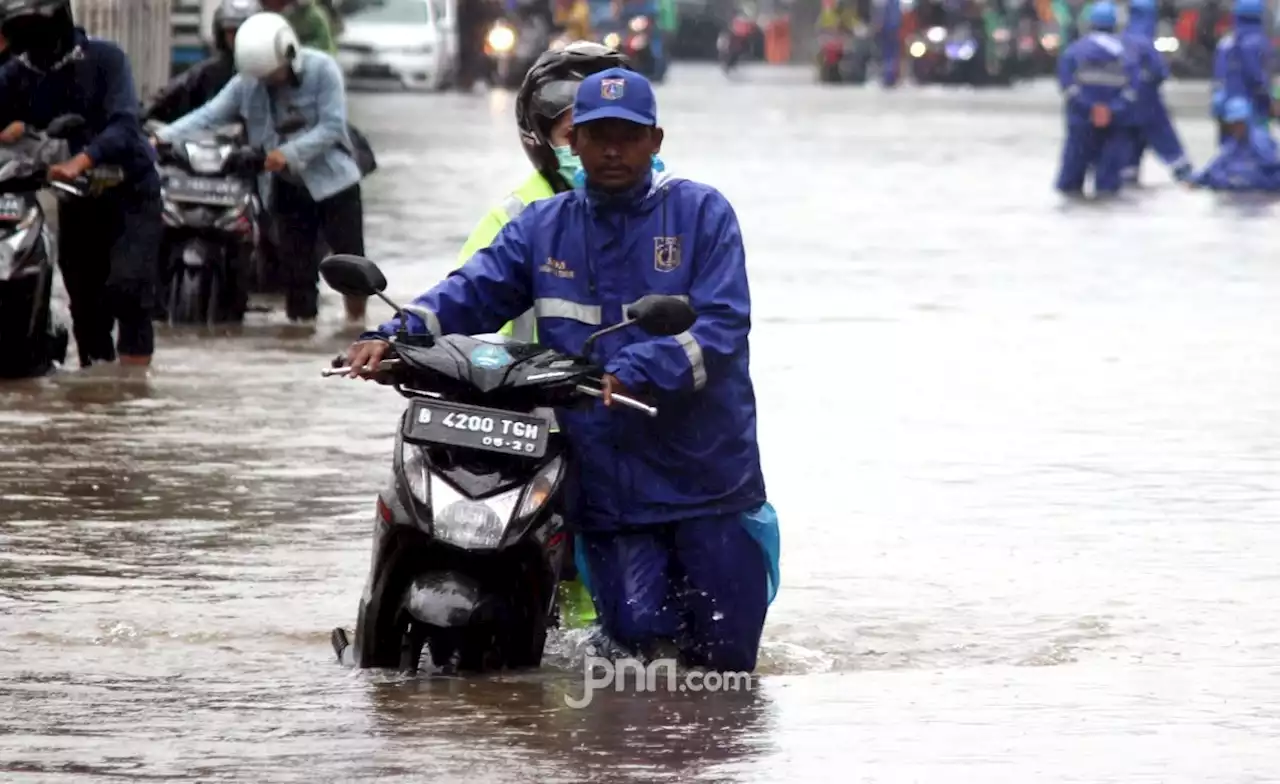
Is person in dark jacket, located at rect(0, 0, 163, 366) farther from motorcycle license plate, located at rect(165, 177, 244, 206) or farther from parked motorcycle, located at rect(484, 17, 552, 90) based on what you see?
parked motorcycle, located at rect(484, 17, 552, 90)

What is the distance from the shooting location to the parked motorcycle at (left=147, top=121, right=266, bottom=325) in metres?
15.8

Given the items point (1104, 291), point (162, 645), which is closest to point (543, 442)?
point (162, 645)

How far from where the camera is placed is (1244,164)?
3086cm

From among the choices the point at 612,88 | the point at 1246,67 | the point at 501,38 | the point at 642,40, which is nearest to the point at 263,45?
the point at 612,88

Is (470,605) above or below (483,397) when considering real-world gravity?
below

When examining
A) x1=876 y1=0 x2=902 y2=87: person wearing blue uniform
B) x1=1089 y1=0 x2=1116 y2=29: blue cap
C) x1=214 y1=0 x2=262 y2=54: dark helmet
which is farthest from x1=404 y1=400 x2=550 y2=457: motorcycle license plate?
x1=876 y1=0 x2=902 y2=87: person wearing blue uniform

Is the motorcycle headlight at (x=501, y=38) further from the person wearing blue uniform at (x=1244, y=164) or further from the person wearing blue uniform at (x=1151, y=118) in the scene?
the person wearing blue uniform at (x=1244, y=164)

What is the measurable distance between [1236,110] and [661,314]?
2389 cm

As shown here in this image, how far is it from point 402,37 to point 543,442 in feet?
135

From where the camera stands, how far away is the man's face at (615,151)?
7.48 m

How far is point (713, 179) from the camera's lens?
29.2m

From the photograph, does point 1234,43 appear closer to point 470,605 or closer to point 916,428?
point 916,428

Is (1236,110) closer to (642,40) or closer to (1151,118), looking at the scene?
(1151,118)

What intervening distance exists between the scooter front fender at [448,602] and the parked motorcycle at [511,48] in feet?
147
